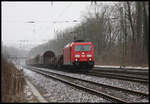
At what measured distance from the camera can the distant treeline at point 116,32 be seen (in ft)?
9.06

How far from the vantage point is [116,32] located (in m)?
10.6

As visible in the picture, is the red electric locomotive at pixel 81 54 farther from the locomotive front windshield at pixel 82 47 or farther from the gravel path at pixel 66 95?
the gravel path at pixel 66 95

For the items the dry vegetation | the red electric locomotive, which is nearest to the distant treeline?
the red electric locomotive

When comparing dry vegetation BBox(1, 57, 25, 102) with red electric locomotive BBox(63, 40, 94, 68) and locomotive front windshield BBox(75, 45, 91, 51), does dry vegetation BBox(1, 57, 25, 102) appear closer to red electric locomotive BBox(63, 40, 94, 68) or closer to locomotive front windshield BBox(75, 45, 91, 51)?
red electric locomotive BBox(63, 40, 94, 68)

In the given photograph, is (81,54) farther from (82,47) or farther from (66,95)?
(66,95)

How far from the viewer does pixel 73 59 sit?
21500 millimetres

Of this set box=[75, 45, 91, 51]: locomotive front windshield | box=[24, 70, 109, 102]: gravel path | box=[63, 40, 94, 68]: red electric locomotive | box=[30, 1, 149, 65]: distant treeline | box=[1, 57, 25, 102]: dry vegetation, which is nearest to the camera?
box=[30, 1, 149, 65]: distant treeline

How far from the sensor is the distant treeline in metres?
2.76

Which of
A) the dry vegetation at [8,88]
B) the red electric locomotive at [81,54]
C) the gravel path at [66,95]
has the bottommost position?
the gravel path at [66,95]

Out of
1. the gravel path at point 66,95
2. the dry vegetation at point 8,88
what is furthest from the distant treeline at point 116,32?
the dry vegetation at point 8,88

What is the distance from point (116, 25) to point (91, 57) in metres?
10.3

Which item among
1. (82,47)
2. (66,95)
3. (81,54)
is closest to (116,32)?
(66,95)

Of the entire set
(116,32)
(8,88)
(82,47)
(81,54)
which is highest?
(116,32)

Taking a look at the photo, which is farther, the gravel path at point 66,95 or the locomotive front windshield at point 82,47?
the locomotive front windshield at point 82,47
